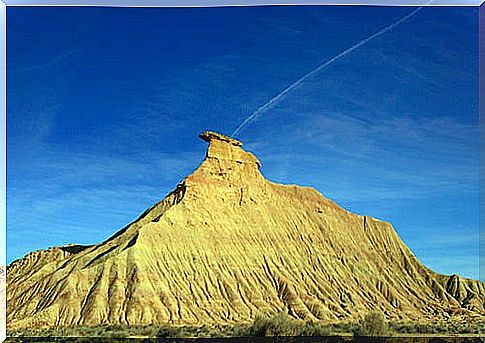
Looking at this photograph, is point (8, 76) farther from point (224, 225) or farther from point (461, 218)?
point (461, 218)

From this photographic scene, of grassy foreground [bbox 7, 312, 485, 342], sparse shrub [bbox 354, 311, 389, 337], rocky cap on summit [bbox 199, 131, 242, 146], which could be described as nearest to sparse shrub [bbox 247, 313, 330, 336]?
grassy foreground [bbox 7, 312, 485, 342]

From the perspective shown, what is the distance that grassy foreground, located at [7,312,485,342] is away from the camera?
9.70m

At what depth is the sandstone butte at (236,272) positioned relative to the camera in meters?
9.77

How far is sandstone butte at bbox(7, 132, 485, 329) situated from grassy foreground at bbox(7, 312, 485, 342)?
82 millimetres

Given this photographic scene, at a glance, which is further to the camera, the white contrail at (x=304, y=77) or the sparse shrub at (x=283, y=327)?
the sparse shrub at (x=283, y=327)

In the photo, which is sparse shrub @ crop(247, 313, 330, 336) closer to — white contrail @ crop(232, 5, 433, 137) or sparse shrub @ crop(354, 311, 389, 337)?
sparse shrub @ crop(354, 311, 389, 337)

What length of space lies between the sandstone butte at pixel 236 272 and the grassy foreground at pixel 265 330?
3.2 inches

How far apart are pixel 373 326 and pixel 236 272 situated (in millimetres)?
1747

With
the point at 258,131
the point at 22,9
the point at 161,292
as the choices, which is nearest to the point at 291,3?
the point at 258,131

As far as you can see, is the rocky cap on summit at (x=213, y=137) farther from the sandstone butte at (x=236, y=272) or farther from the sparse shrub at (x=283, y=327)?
the sparse shrub at (x=283, y=327)

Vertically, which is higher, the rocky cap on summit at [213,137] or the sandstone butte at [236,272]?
the rocky cap on summit at [213,137]

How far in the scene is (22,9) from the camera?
952cm

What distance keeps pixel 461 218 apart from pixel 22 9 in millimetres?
5551

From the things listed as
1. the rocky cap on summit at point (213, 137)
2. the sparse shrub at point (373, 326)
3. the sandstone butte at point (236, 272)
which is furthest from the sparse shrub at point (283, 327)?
the rocky cap on summit at point (213, 137)
